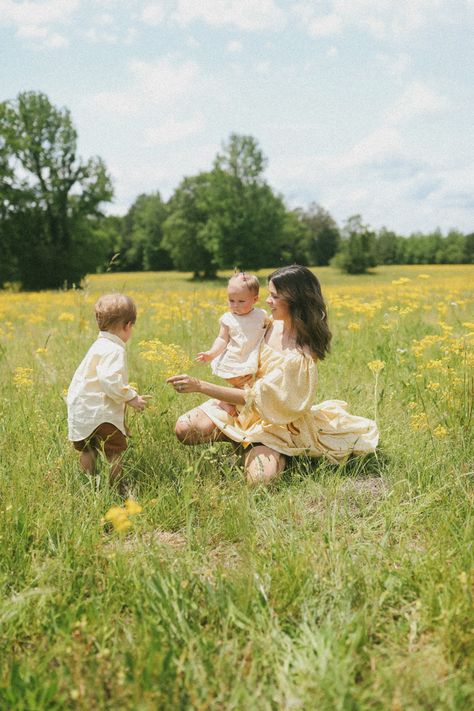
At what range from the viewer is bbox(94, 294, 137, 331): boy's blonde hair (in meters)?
3.11

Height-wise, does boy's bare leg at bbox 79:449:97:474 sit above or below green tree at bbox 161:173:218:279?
below

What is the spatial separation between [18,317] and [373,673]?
32.3 ft

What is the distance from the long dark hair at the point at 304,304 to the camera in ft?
11.0

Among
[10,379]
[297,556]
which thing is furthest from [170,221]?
[297,556]

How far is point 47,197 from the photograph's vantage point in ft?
110

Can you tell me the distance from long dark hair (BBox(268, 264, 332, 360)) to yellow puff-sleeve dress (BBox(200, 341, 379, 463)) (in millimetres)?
143

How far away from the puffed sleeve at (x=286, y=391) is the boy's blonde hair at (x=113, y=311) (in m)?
0.87

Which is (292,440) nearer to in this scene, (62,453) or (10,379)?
(62,453)

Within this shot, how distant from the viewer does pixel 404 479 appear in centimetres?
287

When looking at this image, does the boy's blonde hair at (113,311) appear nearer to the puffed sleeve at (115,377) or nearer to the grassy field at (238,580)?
the puffed sleeve at (115,377)

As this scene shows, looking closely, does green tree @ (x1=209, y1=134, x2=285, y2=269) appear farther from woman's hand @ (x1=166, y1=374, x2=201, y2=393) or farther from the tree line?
woman's hand @ (x1=166, y1=374, x2=201, y2=393)

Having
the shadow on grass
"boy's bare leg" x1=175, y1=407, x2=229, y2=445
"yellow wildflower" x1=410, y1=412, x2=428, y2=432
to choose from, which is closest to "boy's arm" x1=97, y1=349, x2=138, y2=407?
"boy's bare leg" x1=175, y1=407, x2=229, y2=445

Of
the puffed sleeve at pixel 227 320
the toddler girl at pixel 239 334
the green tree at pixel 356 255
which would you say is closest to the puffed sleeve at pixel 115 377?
the toddler girl at pixel 239 334

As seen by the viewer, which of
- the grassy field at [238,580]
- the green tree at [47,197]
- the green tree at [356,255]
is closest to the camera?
the grassy field at [238,580]
